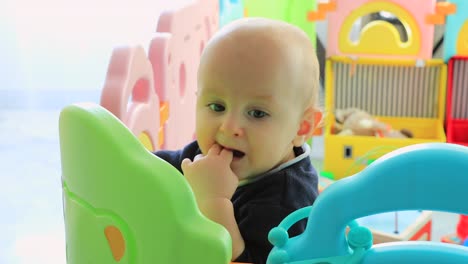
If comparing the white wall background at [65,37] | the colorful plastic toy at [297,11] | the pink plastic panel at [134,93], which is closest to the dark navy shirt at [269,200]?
the pink plastic panel at [134,93]

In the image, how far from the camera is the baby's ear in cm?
79

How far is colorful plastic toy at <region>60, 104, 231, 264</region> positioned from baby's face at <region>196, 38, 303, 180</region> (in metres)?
0.21

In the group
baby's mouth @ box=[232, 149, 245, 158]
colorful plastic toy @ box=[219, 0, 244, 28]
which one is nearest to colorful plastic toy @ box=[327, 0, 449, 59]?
colorful plastic toy @ box=[219, 0, 244, 28]

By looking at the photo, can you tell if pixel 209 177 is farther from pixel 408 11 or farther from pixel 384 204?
pixel 408 11

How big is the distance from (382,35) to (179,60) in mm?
859

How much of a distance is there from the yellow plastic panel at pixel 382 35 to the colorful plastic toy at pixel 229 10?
36 centimetres

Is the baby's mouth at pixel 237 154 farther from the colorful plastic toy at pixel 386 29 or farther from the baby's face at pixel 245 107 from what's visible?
the colorful plastic toy at pixel 386 29

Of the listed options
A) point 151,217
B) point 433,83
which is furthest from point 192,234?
point 433,83

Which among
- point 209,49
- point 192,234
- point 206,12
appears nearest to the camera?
point 192,234

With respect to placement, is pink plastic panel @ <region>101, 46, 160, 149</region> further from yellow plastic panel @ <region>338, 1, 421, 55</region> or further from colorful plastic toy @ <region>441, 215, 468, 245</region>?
yellow plastic panel @ <region>338, 1, 421, 55</region>

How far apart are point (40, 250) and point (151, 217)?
3.99ft

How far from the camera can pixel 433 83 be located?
6.49 ft

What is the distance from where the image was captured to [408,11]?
189 cm

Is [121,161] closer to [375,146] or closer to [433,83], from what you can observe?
[375,146]
